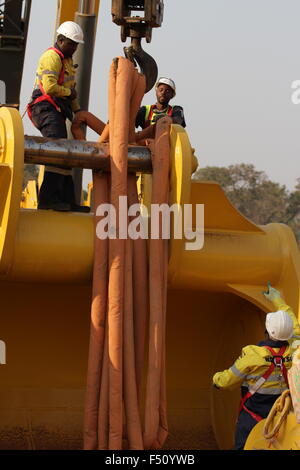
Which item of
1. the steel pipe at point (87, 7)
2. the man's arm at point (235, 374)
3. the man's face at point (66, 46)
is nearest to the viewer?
the man's arm at point (235, 374)

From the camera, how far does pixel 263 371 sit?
508 cm

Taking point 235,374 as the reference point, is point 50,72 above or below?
above

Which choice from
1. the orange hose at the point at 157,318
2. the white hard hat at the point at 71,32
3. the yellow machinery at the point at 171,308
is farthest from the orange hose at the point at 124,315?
the white hard hat at the point at 71,32

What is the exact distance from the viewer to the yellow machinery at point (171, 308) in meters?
5.16

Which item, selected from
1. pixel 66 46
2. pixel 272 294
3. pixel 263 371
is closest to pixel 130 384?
pixel 263 371

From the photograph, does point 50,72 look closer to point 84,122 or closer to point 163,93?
point 84,122

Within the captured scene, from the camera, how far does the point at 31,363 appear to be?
6.01 metres

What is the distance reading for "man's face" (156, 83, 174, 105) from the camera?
712 centimetres

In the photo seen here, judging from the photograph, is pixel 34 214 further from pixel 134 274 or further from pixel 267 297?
pixel 267 297

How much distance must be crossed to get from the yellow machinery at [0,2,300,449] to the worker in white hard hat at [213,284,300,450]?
0.44 m

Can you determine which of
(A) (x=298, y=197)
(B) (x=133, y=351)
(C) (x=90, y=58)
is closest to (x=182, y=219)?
(B) (x=133, y=351)

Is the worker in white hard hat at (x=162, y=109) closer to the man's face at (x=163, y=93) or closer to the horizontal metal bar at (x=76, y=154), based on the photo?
the man's face at (x=163, y=93)

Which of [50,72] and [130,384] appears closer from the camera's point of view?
[130,384]

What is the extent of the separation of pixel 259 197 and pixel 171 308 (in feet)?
114
